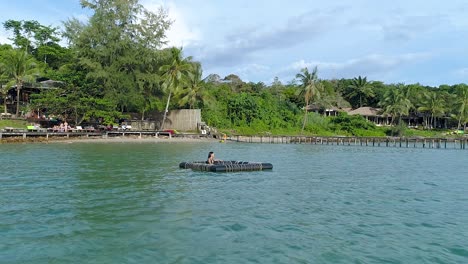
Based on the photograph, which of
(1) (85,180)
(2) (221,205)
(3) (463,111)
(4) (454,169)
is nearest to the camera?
(2) (221,205)

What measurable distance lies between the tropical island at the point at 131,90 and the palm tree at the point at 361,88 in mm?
7779

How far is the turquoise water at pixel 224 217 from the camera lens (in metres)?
9.60

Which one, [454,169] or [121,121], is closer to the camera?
[454,169]

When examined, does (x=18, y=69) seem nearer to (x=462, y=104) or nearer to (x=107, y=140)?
(x=107, y=140)

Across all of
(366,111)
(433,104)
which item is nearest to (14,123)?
(366,111)

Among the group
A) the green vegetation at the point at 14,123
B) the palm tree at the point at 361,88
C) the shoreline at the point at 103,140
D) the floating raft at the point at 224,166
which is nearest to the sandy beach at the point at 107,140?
the shoreline at the point at 103,140

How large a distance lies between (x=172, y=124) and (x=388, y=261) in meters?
49.9

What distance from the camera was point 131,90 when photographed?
50.3 metres

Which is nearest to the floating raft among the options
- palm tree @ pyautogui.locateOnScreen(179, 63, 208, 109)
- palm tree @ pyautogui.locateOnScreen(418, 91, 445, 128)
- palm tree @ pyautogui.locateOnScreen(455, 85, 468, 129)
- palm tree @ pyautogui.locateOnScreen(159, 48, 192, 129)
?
palm tree @ pyautogui.locateOnScreen(159, 48, 192, 129)

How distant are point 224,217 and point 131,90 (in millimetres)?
40104

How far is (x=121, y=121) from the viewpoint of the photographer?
178 feet

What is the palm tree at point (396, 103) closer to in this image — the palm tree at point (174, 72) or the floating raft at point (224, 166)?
the palm tree at point (174, 72)

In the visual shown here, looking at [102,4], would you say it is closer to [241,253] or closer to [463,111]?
A: [241,253]

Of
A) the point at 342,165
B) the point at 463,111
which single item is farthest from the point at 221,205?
the point at 463,111
